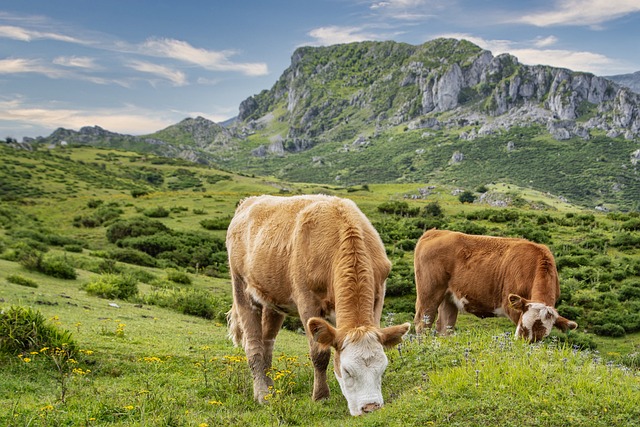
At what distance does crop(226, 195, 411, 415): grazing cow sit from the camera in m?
6.00

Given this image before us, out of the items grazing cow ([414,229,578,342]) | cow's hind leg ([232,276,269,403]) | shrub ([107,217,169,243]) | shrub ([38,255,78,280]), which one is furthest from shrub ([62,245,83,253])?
cow's hind leg ([232,276,269,403])

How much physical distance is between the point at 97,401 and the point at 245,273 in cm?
300

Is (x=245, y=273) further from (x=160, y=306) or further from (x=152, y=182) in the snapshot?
(x=152, y=182)

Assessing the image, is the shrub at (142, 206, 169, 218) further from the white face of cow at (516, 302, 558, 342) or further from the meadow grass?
the white face of cow at (516, 302, 558, 342)

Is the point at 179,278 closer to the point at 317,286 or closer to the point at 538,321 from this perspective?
the point at 538,321

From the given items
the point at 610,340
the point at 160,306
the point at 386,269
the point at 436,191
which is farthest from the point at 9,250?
the point at 436,191

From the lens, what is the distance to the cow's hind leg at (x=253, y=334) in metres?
8.29

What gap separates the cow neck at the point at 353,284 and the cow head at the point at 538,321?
19.4ft

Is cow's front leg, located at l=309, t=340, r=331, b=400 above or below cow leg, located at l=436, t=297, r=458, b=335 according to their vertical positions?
above

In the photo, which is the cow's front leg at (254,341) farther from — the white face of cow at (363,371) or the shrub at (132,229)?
the shrub at (132,229)

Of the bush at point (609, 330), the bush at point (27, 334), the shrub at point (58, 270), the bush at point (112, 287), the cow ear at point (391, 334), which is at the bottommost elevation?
the bush at point (609, 330)

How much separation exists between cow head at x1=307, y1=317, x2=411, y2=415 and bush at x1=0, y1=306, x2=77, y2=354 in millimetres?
5508

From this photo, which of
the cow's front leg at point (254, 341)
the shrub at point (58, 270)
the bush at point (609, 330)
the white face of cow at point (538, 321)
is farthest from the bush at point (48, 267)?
the bush at point (609, 330)

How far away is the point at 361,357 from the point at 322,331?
0.59 metres
